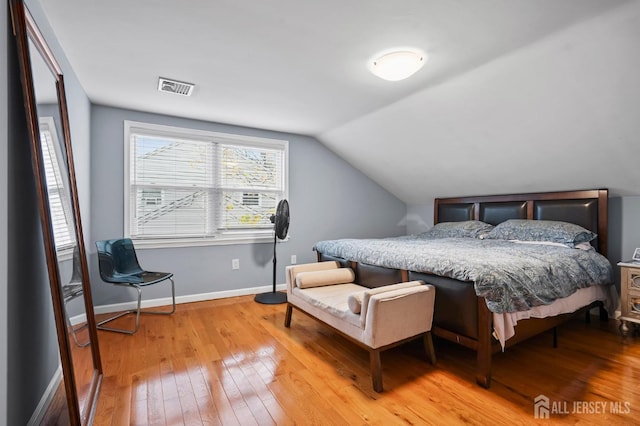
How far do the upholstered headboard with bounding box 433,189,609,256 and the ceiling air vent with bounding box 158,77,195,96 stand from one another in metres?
3.70

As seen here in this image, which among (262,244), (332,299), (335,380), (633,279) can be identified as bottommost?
(335,380)

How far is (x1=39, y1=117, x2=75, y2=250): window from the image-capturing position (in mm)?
1569

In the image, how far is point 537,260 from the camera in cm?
233

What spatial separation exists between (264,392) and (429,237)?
299cm

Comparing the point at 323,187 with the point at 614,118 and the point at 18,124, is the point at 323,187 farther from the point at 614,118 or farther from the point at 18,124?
the point at 18,124

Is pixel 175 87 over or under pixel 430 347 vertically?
over

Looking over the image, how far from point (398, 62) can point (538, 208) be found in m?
2.62

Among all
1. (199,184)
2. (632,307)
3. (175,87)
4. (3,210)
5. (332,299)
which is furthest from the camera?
(199,184)

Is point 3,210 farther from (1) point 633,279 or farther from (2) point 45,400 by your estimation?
(1) point 633,279

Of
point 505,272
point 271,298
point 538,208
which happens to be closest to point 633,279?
point 538,208

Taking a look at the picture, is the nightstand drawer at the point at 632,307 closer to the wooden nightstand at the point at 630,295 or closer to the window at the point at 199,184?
the wooden nightstand at the point at 630,295

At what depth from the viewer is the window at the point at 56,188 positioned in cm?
157

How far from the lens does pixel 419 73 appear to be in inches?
102

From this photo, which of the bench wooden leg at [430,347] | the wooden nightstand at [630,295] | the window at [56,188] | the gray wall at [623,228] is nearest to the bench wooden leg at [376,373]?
the bench wooden leg at [430,347]
